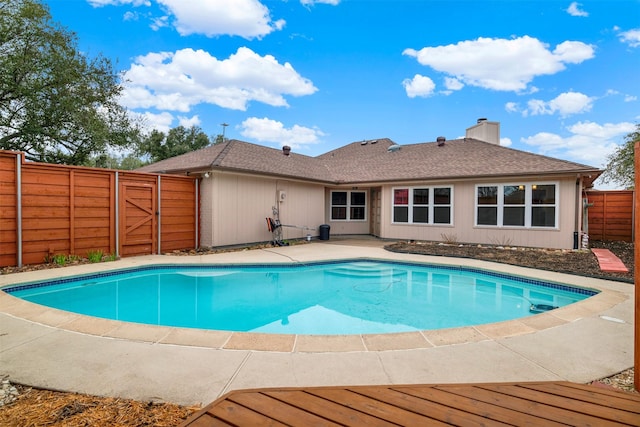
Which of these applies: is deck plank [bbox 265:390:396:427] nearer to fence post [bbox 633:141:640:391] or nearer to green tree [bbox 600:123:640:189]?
fence post [bbox 633:141:640:391]

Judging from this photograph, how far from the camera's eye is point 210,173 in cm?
1004

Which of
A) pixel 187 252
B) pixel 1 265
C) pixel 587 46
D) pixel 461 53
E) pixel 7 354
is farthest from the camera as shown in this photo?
Answer: pixel 461 53

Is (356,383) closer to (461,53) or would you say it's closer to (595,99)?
(461,53)

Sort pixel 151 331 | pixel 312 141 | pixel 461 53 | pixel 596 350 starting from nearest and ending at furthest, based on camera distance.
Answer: pixel 596 350, pixel 151 331, pixel 461 53, pixel 312 141

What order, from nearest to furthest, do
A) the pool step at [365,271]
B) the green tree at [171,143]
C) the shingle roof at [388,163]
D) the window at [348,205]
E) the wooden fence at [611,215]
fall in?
the pool step at [365,271], the shingle roof at [388,163], the wooden fence at [611,215], the window at [348,205], the green tree at [171,143]

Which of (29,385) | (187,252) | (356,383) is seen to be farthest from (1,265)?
(356,383)

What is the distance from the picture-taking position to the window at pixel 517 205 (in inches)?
405

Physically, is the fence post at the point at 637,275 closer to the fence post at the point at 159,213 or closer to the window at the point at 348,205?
the fence post at the point at 159,213

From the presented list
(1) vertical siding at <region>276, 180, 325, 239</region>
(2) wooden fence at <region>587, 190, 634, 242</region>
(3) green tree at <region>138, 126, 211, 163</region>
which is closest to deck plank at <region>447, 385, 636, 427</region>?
(1) vertical siding at <region>276, 180, 325, 239</region>

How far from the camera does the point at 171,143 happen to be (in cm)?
2702

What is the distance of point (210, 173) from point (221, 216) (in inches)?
57.0

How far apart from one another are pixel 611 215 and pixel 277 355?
15.8 m

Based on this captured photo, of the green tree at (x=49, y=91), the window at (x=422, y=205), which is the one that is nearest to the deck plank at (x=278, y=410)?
the window at (x=422, y=205)

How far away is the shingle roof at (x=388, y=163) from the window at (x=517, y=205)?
74cm
